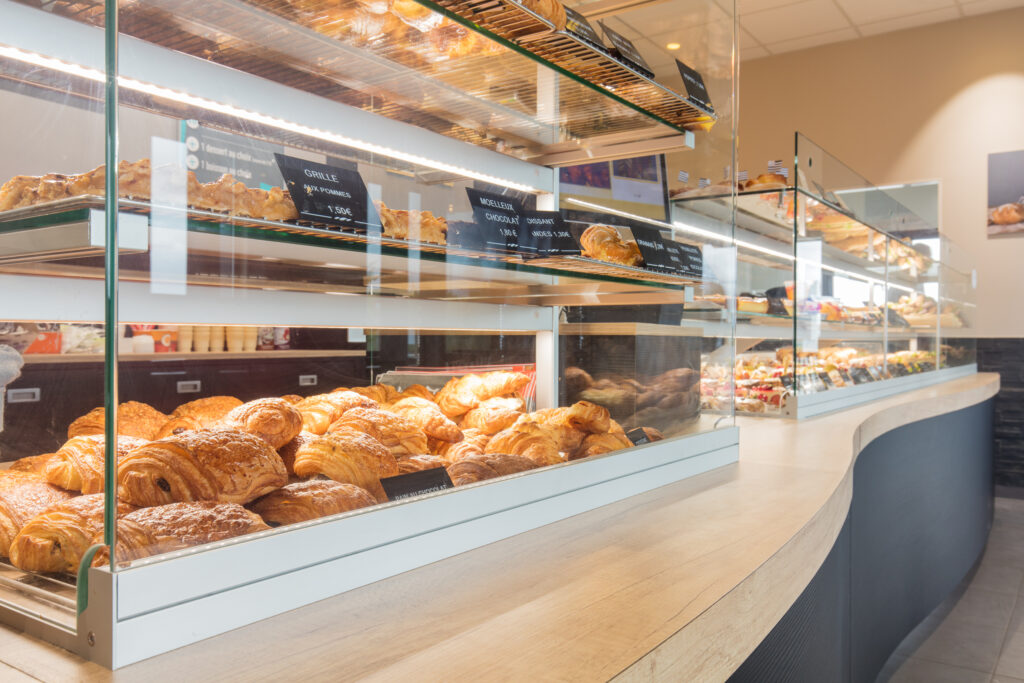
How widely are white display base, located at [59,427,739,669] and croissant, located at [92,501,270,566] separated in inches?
0.5

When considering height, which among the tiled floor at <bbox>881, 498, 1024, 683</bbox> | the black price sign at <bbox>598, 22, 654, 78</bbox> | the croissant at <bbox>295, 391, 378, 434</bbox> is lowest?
the tiled floor at <bbox>881, 498, 1024, 683</bbox>

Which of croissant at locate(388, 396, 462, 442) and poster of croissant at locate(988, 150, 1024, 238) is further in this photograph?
poster of croissant at locate(988, 150, 1024, 238)

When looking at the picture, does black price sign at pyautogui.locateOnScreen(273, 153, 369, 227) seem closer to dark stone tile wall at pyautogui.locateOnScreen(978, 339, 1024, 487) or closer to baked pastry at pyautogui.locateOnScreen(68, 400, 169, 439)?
baked pastry at pyautogui.locateOnScreen(68, 400, 169, 439)

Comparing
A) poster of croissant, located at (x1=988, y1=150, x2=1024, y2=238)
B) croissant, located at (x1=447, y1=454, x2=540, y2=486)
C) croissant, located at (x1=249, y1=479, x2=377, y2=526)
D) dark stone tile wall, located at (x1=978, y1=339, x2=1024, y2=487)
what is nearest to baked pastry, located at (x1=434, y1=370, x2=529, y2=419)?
croissant, located at (x1=447, y1=454, x2=540, y2=486)

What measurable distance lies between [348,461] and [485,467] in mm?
223

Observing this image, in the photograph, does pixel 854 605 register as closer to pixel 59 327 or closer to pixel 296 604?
pixel 296 604

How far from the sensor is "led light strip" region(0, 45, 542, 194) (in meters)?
0.76

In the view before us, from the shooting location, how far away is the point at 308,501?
810mm

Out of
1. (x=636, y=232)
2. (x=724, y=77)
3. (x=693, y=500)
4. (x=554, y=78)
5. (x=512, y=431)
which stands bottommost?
(x=693, y=500)

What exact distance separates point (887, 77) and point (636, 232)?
6050mm

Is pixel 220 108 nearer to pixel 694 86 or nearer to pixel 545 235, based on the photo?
pixel 545 235

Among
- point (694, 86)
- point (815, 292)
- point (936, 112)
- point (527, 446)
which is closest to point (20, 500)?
point (527, 446)

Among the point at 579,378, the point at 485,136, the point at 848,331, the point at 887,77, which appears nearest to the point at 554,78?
the point at 485,136

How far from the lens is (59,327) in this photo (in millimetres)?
910
